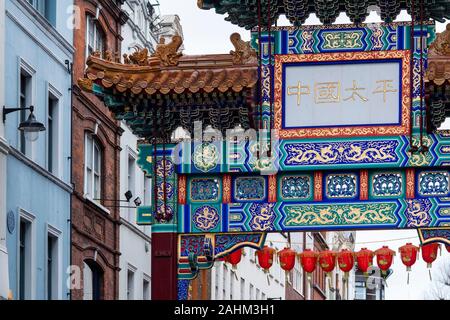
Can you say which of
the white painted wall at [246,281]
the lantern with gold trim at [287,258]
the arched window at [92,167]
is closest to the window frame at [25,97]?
the arched window at [92,167]

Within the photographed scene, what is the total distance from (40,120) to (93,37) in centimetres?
511

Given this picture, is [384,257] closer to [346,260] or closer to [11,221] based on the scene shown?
[346,260]

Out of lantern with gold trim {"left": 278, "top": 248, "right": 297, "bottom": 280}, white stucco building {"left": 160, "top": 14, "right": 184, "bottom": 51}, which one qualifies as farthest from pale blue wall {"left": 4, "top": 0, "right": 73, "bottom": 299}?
white stucco building {"left": 160, "top": 14, "right": 184, "bottom": 51}

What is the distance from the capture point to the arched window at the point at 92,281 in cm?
4103

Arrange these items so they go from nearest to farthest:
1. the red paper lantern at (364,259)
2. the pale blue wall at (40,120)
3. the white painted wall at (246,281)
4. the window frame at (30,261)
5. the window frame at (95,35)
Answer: the red paper lantern at (364,259), the pale blue wall at (40,120), the window frame at (30,261), the window frame at (95,35), the white painted wall at (246,281)

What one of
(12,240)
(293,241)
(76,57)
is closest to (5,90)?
(12,240)

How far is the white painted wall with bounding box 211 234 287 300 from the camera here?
52506mm

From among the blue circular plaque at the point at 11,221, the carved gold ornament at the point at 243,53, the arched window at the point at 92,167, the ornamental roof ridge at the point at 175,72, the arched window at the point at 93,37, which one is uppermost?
the arched window at the point at 93,37

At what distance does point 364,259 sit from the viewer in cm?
3156

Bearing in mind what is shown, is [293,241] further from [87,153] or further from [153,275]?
[153,275]

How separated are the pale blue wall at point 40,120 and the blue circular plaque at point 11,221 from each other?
0.38 ft

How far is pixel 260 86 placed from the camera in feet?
104

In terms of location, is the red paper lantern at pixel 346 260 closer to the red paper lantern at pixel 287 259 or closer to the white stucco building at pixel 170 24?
the red paper lantern at pixel 287 259

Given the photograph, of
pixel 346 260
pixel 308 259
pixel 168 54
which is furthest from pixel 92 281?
pixel 346 260
